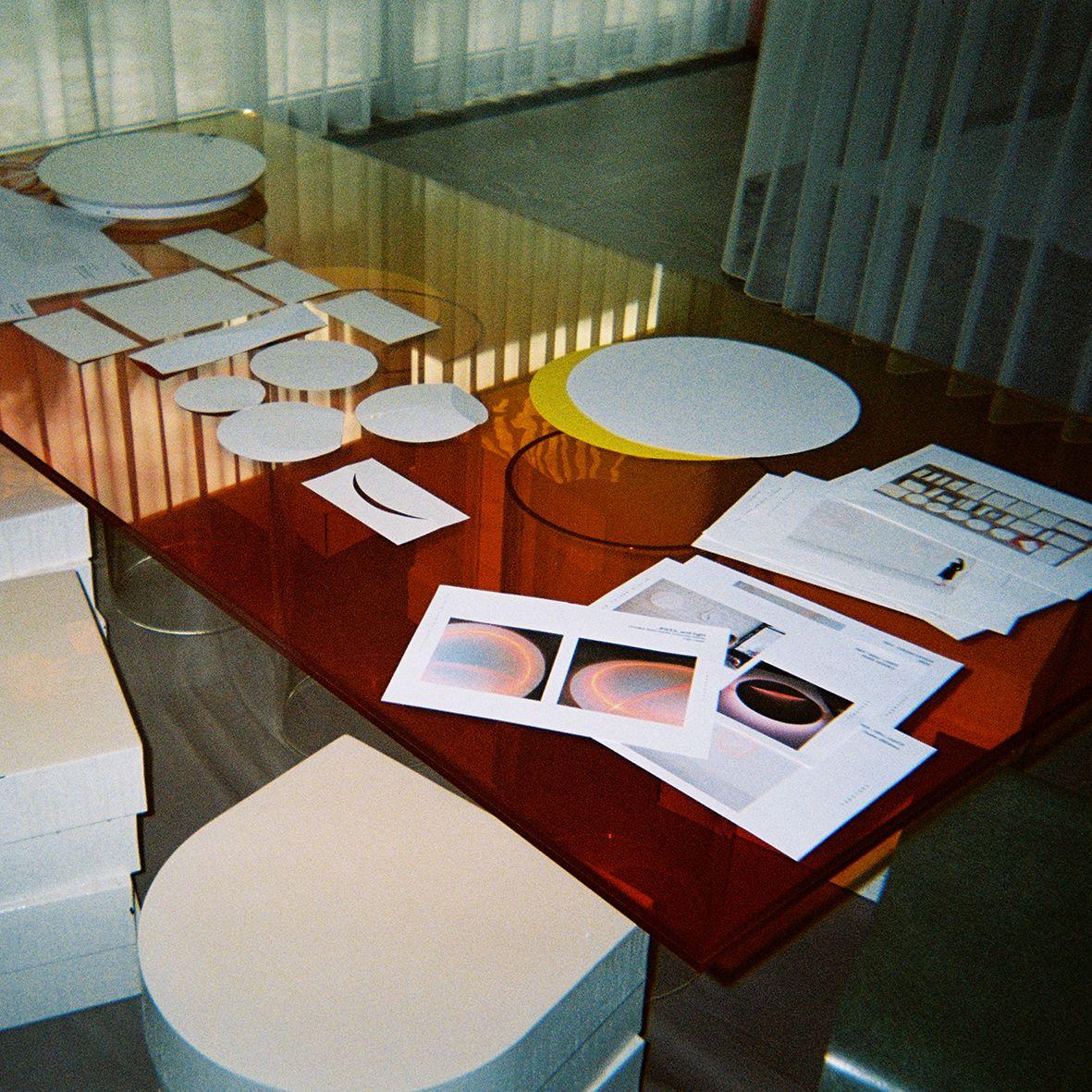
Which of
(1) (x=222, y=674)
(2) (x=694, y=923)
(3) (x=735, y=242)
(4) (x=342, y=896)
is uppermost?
(2) (x=694, y=923)

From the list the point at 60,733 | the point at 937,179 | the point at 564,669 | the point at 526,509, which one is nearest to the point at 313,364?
the point at 526,509

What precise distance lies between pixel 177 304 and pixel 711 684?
87 cm

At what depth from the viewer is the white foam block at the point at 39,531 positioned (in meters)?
1.45

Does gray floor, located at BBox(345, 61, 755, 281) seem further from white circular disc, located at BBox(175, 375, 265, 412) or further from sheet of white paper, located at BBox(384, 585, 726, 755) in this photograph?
sheet of white paper, located at BBox(384, 585, 726, 755)

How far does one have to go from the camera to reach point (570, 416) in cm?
129

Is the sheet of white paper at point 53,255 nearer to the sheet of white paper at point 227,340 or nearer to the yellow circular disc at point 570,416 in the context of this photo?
the sheet of white paper at point 227,340

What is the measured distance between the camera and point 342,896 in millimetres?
1043

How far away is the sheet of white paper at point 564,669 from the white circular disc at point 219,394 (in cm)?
38

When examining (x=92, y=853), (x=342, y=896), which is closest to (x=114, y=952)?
(x=92, y=853)

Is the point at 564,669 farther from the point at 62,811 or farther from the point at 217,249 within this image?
the point at 217,249

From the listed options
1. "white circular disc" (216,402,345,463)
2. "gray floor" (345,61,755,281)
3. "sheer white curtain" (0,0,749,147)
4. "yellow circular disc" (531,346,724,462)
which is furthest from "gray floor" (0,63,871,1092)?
"sheer white curtain" (0,0,749,147)

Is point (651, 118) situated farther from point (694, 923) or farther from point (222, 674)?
point (694, 923)

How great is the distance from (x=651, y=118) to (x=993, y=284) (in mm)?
2307

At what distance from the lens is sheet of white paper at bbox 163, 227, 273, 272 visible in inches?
62.4
